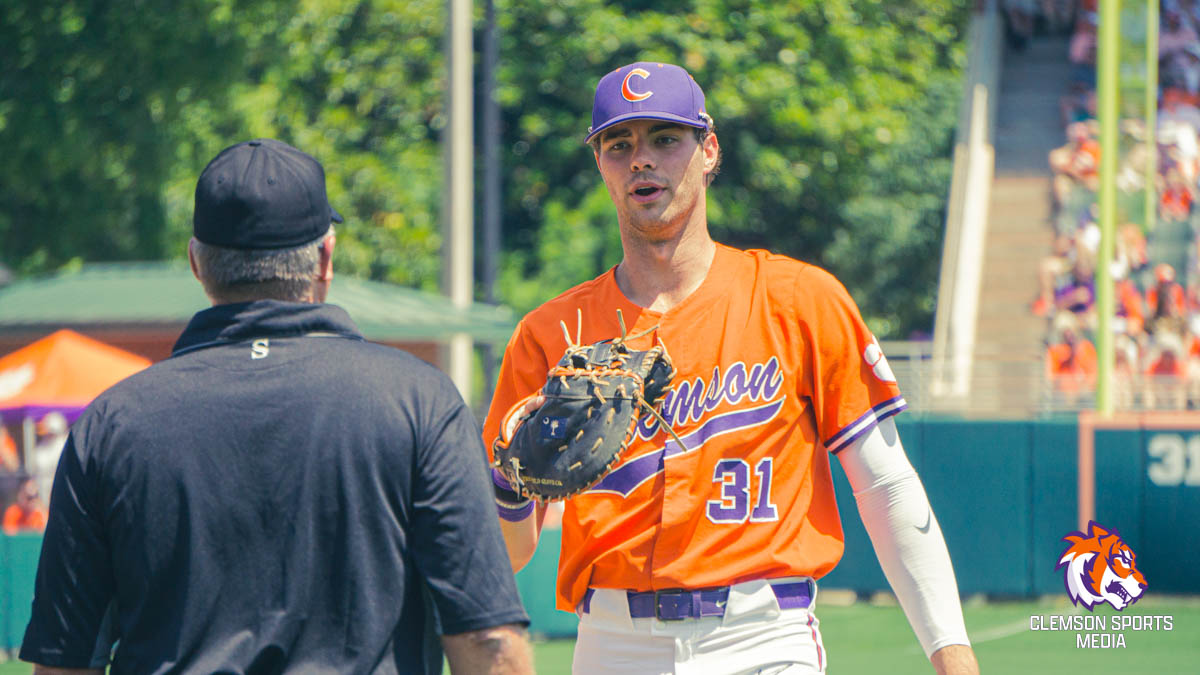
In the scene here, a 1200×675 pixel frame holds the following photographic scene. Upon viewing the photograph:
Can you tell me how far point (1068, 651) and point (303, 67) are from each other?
15458 millimetres

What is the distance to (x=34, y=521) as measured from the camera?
460 inches

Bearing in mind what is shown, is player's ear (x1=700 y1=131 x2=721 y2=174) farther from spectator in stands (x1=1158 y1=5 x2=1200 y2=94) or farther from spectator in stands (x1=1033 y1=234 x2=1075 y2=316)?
spectator in stands (x1=1158 y1=5 x2=1200 y2=94)

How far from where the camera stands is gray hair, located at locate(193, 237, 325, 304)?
7.63ft

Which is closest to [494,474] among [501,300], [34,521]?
[34,521]

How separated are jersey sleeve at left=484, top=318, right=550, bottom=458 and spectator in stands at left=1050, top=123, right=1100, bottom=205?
738 inches

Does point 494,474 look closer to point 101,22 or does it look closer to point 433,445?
point 433,445

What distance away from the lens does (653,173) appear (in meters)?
3.16

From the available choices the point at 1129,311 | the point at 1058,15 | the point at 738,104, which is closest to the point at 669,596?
the point at 1129,311

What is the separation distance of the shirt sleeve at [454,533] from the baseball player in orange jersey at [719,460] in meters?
0.77

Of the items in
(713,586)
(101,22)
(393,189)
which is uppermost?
(101,22)

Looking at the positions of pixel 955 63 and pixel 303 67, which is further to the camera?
pixel 955 63

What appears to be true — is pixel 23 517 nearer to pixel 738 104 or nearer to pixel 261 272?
pixel 261 272

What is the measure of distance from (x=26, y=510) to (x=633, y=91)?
389 inches

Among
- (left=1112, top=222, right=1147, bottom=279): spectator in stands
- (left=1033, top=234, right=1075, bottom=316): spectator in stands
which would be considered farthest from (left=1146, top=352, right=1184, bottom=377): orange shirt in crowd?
(left=1033, top=234, right=1075, bottom=316): spectator in stands
